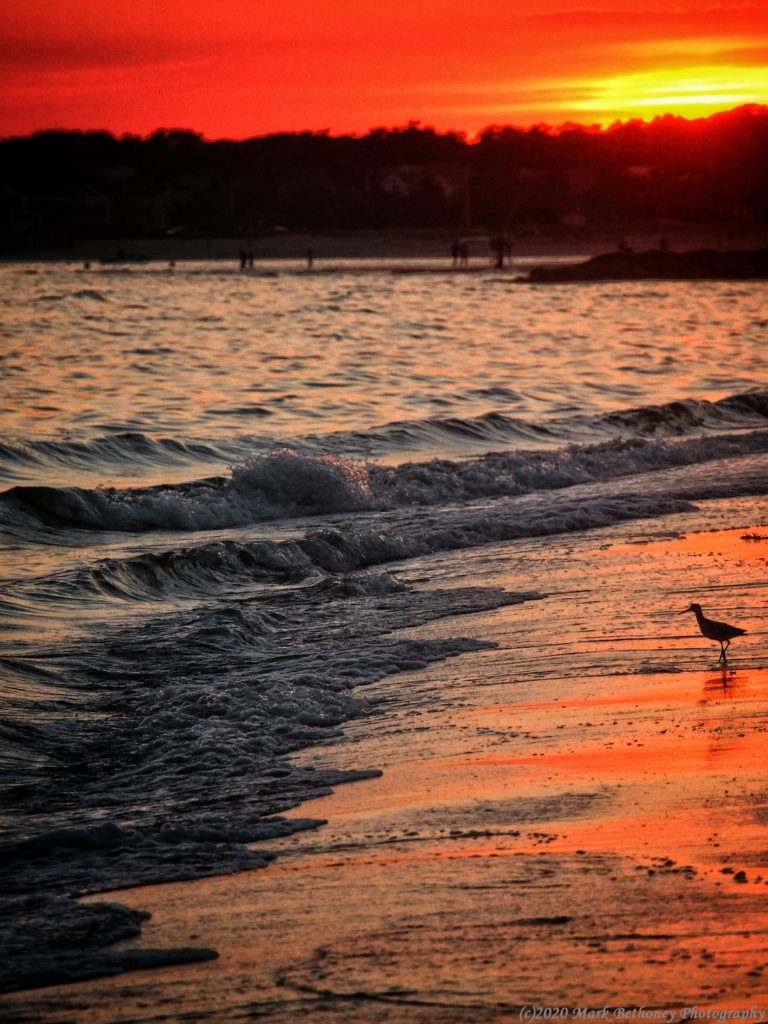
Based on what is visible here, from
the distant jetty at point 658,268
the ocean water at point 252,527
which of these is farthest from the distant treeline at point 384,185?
the ocean water at point 252,527

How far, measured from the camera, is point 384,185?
178625 mm

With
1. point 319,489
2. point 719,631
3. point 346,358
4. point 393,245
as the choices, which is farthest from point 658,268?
point 719,631

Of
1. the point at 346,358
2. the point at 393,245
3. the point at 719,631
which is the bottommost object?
the point at 719,631

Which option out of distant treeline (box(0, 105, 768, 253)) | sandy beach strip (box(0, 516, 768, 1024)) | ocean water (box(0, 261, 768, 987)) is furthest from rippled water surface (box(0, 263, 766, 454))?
distant treeline (box(0, 105, 768, 253))

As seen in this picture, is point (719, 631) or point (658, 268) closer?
point (719, 631)

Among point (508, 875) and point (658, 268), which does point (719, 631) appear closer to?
point (508, 875)

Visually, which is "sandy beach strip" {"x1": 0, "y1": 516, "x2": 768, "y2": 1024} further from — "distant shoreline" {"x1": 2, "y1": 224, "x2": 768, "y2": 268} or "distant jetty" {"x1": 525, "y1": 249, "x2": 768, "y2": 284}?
"distant shoreline" {"x1": 2, "y1": 224, "x2": 768, "y2": 268}

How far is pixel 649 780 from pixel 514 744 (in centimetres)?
83

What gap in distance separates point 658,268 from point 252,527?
75249 mm

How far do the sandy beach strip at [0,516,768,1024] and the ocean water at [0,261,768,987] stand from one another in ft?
1.19

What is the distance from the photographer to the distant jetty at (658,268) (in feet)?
269

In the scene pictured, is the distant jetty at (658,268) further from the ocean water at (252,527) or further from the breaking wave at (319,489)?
the breaking wave at (319,489)

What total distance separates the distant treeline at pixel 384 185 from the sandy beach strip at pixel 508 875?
467 ft

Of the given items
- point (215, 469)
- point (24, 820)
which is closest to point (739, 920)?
point (24, 820)
